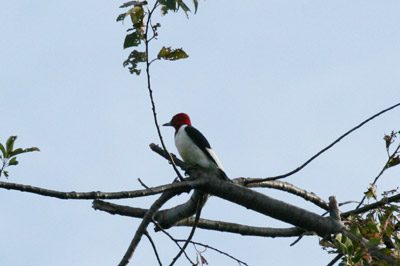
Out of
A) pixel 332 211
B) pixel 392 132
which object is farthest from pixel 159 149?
pixel 392 132

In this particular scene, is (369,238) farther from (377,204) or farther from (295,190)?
(295,190)

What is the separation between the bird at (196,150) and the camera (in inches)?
321

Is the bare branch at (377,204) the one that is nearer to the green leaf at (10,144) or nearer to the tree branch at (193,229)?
the tree branch at (193,229)

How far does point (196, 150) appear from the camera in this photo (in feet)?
27.4

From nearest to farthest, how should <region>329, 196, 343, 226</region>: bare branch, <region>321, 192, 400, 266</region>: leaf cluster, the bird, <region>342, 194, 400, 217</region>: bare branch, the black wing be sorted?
<region>321, 192, 400, 266</region>: leaf cluster
<region>342, 194, 400, 217</region>: bare branch
<region>329, 196, 343, 226</region>: bare branch
the bird
the black wing

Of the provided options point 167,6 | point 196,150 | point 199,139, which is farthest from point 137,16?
point 199,139

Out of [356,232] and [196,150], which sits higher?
[196,150]

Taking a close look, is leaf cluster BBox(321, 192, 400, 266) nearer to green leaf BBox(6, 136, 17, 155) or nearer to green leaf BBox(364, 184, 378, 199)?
green leaf BBox(364, 184, 378, 199)

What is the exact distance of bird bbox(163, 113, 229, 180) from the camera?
8156mm

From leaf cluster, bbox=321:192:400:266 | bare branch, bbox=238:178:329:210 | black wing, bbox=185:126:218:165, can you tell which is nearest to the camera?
leaf cluster, bbox=321:192:400:266

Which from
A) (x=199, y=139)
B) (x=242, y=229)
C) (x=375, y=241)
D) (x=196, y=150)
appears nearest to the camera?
(x=375, y=241)

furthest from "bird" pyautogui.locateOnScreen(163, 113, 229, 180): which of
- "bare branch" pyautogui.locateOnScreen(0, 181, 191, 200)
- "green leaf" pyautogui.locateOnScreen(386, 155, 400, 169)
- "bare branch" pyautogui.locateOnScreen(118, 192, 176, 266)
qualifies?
"bare branch" pyautogui.locateOnScreen(0, 181, 191, 200)

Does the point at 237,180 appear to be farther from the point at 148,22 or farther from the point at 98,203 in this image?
the point at 148,22

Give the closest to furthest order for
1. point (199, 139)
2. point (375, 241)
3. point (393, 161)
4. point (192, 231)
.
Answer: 1. point (375, 241)
2. point (393, 161)
3. point (192, 231)
4. point (199, 139)
